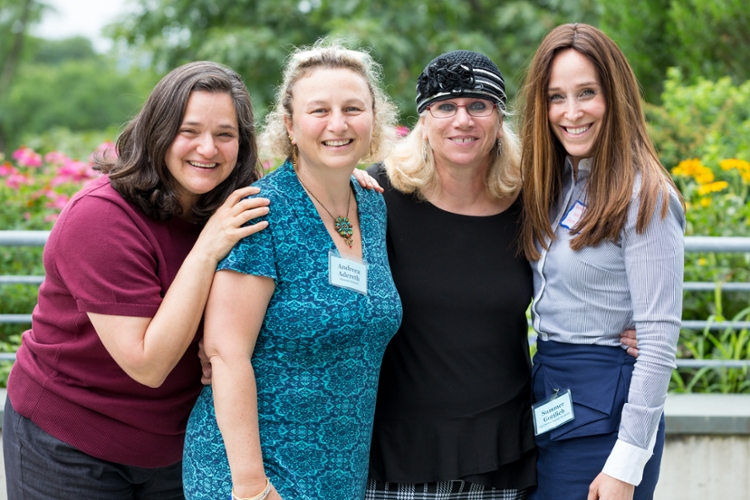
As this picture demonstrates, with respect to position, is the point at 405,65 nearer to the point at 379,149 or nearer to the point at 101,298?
the point at 379,149

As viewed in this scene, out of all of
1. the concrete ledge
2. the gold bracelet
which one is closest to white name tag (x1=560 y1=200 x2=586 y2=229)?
the gold bracelet

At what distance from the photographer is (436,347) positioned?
2.40 meters

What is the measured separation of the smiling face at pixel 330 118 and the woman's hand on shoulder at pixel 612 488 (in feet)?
3.87

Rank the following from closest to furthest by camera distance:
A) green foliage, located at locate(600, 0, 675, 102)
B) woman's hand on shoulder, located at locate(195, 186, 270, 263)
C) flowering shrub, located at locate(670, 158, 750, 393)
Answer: woman's hand on shoulder, located at locate(195, 186, 270, 263) → flowering shrub, located at locate(670, 158, 750, 393) → green foliage, located at locate(600, 0, 675, 102)

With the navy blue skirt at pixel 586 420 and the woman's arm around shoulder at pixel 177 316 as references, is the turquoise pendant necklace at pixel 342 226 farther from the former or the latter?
the navy blue skirt at pixel 586 420

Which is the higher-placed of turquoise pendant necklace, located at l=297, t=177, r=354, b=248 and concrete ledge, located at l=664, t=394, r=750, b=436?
turquoise pendant necklace, located at l=297, t=177, r=354, b=248

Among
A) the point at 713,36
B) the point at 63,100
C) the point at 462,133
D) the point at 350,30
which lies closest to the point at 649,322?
the point at 462,133

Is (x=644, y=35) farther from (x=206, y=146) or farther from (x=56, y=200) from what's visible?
(x=206, y=146)

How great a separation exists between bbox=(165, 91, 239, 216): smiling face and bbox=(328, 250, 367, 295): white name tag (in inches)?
17.2

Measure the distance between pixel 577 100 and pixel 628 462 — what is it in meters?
1.09

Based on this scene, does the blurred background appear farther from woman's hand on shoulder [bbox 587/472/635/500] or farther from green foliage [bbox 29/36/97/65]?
green foliage [bbox 29/36/97/65]

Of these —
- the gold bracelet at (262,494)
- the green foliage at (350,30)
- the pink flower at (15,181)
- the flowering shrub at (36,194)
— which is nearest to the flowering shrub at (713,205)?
the gold bracelet at (262,494)

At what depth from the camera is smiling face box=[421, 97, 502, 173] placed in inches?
95.2

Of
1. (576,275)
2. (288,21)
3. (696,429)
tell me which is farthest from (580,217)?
(288,21)
